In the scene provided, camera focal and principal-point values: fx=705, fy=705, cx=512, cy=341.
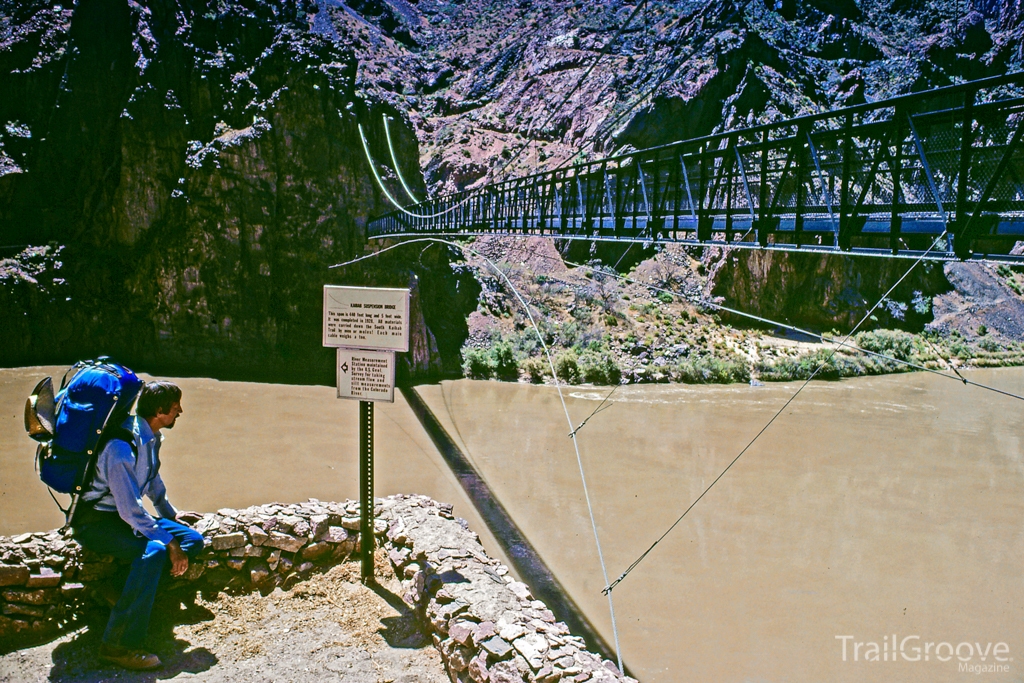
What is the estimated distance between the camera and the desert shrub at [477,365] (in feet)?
58.7

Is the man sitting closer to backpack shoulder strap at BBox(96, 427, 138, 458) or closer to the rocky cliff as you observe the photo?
backpack shoulder strap at BBox(96, 427, 138, 458)

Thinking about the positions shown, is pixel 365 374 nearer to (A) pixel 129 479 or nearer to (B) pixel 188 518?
(B) pixel 188 518

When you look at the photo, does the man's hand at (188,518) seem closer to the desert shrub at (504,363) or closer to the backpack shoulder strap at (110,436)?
the backpack shoulder strap at (110,436)

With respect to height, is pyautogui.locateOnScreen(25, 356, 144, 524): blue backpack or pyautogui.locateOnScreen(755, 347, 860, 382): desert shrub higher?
pyautogui.locateOnScreen(25, 356, 144, 524): blue backpack

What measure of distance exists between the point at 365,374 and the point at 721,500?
5.68 m

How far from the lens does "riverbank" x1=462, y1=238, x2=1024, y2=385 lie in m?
18.8

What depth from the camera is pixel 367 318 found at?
4289 millimetres

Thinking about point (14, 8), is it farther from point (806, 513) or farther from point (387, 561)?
point (806, 513)

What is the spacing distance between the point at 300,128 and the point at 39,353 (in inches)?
313

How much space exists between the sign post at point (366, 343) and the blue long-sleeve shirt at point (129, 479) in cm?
126

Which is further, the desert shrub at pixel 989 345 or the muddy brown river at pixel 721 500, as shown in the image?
the desert shrub at pixel 989 345

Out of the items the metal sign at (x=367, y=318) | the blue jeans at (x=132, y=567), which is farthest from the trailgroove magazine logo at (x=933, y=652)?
the blue jeans at (x=132, y=567)

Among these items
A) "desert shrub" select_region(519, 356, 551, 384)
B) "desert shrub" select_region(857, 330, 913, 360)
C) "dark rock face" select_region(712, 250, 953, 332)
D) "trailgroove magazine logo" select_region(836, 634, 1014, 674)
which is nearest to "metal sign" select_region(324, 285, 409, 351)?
"trailgroove magazine logo" select_region(836, 634, 1014, 674)

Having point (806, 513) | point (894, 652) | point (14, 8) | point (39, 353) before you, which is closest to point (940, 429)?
point (806, 513)
